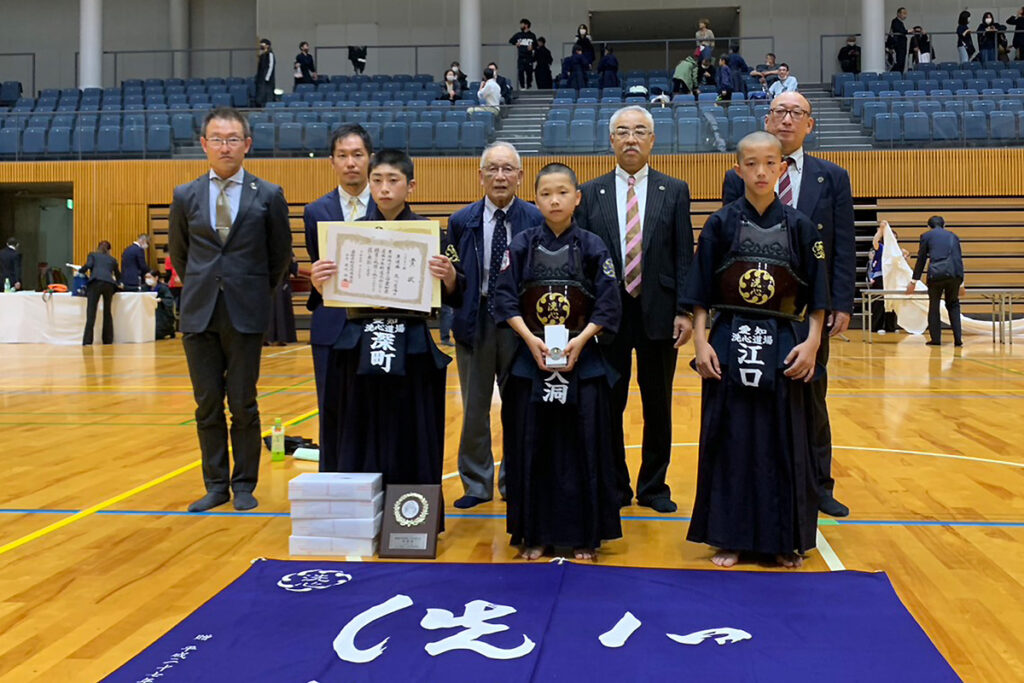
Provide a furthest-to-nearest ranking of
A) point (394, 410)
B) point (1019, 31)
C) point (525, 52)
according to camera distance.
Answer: point (525, 52) < point (1019, 31) < point (394, 410)

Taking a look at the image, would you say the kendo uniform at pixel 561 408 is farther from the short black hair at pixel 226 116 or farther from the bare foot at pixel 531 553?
the short black hair at pixel 226 116

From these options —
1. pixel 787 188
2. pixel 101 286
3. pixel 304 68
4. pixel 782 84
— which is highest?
pixel 304 68

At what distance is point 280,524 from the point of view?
3703mm

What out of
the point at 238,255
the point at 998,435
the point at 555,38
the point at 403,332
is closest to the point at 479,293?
the point at 403,332

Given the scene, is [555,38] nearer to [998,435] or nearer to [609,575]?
[998,435]

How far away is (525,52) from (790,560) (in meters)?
17.7

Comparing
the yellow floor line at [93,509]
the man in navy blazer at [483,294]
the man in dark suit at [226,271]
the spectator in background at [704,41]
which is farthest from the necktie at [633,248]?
the spectator in background at [704,41]

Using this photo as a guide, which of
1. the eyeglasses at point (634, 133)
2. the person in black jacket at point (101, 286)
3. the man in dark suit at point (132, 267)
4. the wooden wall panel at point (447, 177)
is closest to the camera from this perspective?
the eyeglasses at point (634, 133)

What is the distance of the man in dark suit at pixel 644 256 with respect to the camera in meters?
3.78

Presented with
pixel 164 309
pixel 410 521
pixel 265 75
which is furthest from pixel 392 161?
pixel 265 75

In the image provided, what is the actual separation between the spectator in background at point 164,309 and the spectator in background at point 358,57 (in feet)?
25.1

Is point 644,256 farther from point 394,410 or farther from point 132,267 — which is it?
point 132,267

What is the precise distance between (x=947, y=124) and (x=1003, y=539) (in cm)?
1356

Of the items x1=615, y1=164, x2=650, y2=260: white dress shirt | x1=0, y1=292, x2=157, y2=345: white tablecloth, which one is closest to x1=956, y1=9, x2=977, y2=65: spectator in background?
x1=0, y1=292, x2=157, y2=345: white tablecloth
